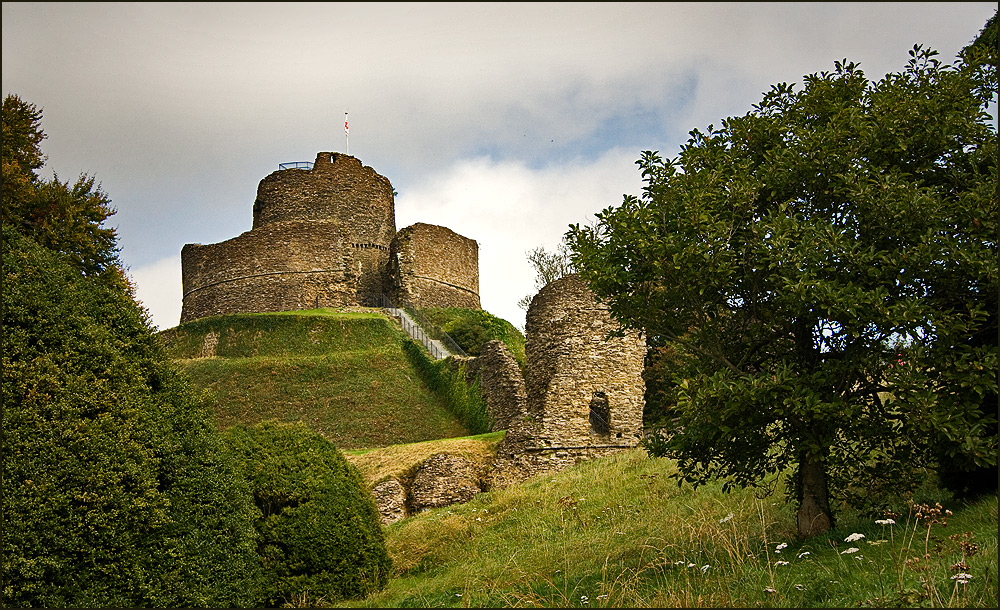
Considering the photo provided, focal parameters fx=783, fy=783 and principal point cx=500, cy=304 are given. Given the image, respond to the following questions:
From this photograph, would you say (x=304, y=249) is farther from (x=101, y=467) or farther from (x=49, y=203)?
(x=101, y=467)

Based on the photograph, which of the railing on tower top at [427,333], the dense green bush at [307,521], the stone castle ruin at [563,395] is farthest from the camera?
the railing on tower top at [427,333]

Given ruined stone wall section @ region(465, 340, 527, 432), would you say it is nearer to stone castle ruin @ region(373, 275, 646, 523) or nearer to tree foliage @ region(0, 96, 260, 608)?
stone castle ruin @ region(373, 275, 646, 523)

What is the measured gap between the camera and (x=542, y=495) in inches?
536

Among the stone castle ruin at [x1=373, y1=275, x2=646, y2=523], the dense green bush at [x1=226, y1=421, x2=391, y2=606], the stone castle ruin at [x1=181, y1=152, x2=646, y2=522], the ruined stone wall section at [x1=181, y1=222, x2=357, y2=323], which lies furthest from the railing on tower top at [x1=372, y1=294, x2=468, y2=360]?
the dense green bush at [x1=226, y1=421, x2=391, y2=606]

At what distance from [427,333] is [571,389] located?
1824 centimetres

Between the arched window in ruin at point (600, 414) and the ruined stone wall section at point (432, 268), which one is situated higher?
the ruined stone wall section at point (432, 268)

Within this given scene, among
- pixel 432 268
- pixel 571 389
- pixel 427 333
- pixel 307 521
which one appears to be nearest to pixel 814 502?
pixel 307 521

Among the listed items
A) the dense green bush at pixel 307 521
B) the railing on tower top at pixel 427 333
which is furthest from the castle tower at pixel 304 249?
the dense green bush at pixel 307 521

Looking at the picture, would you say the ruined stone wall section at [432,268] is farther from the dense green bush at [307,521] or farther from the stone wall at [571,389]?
the dense green bush at [307,521]

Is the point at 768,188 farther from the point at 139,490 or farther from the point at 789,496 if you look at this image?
the point at 139,490

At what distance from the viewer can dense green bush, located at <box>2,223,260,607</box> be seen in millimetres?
6109

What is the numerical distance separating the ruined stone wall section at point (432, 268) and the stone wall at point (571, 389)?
24.7 meters

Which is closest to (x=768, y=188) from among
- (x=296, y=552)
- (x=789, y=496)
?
(x=789, y=496)

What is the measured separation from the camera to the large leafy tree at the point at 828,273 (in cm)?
695
